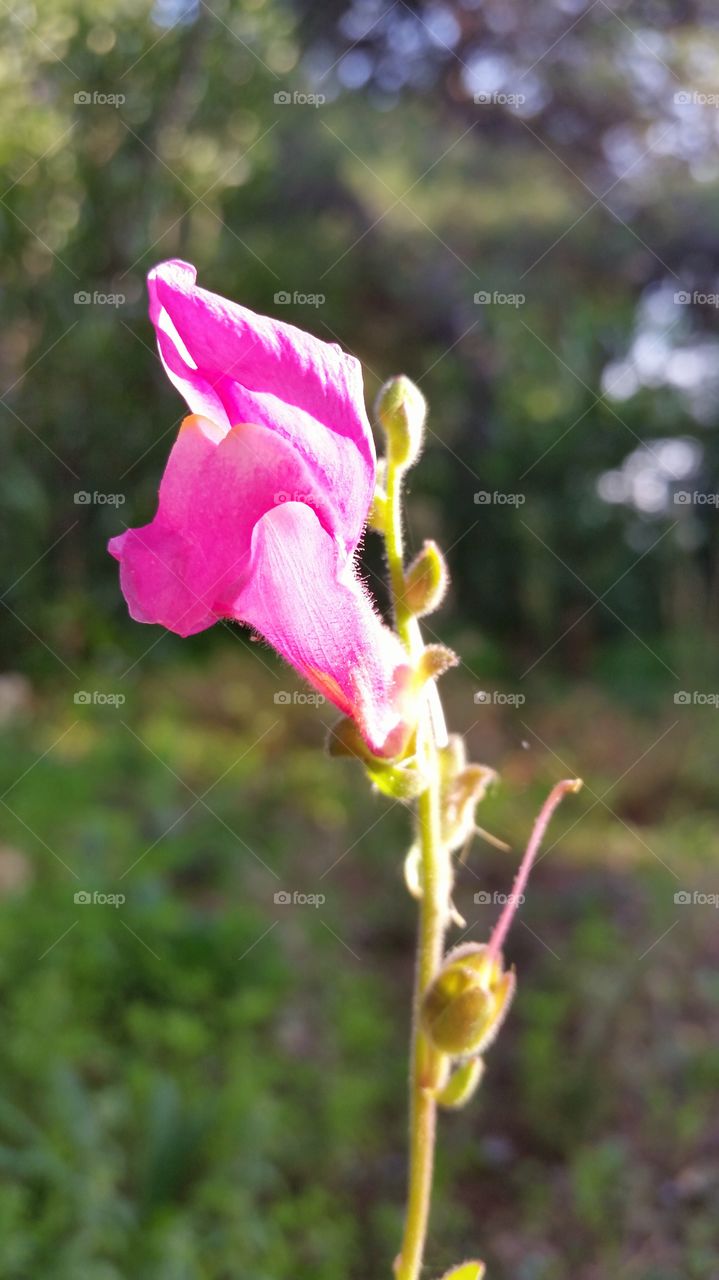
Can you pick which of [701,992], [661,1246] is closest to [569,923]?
[701,992]

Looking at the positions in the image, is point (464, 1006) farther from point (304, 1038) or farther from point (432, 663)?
point (304, 1038)

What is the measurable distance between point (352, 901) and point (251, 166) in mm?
3781

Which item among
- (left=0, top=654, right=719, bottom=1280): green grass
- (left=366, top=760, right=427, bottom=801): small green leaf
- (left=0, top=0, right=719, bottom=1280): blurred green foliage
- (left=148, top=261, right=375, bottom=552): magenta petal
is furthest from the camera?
(left=0, top=0, right=719, bottom=1280): blurred green foliage

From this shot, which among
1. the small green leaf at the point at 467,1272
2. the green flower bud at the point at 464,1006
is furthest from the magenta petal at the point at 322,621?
the small green leaf at the point at 467,1272

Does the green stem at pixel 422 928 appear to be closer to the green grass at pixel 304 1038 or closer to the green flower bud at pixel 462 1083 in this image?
the green flower bud at pixel 462 1083

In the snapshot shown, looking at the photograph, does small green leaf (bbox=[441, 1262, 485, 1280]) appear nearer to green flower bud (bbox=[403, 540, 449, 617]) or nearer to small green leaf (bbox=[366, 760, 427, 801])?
small green leaf (bbox=[366, 760, 427, 801])

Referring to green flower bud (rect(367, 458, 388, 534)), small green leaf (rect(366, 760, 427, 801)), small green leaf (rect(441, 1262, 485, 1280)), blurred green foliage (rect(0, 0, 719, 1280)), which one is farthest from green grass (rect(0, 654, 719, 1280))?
green flower bud (rect(367, 458, 388, 534))

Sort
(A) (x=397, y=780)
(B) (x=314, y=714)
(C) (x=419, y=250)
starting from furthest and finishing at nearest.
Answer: (C) (x=419, y=250)
(B) (x=314, y=714)
(A) (x=397, y=780)

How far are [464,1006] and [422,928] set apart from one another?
54 mm

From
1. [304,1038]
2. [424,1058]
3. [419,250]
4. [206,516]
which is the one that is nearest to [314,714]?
[304,1038]

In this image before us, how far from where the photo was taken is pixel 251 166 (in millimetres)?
5379

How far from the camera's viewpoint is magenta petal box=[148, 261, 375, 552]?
61cm

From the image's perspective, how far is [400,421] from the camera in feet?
2.48

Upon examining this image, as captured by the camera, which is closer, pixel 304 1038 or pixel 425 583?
pixel 425 583
